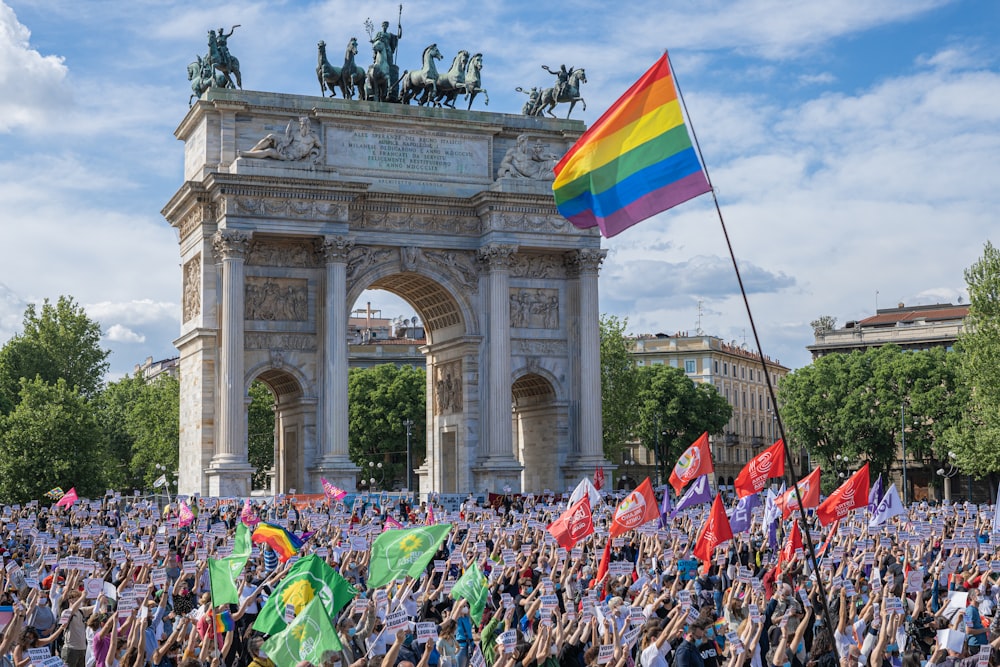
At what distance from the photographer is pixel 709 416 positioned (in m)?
104

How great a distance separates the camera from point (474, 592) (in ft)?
57.0

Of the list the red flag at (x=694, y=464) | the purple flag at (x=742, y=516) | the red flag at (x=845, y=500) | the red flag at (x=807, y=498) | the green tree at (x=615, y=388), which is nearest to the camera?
the red flag at (x=845, y=500)

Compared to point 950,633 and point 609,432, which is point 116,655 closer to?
point 950,633

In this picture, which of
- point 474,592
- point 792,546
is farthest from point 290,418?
point 474,592

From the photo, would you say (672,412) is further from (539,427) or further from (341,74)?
(341,74)

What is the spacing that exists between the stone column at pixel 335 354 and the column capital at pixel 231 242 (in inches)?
115

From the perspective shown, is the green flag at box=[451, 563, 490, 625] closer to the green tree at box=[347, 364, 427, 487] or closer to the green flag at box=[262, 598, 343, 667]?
the green flag at box=[262, 598, 343, 667]

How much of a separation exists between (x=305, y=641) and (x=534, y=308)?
44.8 meters

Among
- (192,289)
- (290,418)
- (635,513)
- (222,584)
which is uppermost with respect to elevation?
(192,289)

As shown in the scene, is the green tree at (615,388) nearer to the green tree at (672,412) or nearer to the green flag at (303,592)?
the green tree at (672,412)

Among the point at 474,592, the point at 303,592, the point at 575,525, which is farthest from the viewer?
the point at 575,525

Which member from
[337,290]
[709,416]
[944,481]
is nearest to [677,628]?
[337,290]

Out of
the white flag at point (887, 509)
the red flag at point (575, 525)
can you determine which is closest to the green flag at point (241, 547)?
the red flag at point (575, 525)

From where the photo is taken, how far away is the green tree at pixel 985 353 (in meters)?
58.0
